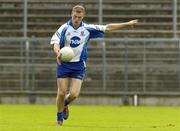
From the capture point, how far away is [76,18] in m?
13.7

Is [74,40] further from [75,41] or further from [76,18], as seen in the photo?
[76,18]

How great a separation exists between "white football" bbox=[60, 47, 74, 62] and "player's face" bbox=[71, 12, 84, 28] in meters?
0.62

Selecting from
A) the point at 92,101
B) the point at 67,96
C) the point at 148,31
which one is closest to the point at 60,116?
the point at 67,96

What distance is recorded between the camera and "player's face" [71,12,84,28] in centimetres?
1362

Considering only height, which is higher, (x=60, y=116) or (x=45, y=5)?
(x=45, y=5)

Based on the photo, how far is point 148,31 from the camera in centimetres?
2692

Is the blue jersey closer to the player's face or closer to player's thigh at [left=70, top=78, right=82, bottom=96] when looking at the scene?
the player's face

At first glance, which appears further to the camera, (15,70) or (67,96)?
(15,70)

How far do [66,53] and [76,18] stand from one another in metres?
0.76

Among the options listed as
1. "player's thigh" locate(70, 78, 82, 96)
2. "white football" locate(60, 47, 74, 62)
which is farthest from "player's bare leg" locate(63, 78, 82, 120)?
"white football" locate(60, 47, 74, 62)

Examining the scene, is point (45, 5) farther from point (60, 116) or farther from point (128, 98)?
point (60, 116)

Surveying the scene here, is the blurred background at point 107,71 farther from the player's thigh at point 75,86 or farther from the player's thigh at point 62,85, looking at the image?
the player's thigh at point 62,85

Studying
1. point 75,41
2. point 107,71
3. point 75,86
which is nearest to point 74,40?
point 75,41

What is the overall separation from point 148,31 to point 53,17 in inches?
139
